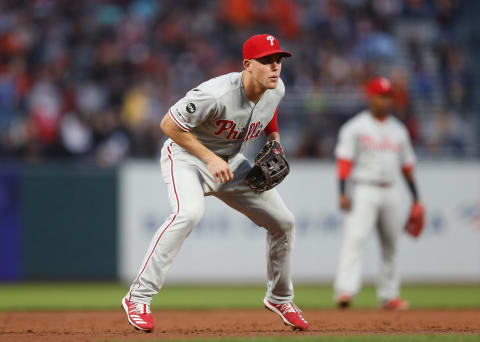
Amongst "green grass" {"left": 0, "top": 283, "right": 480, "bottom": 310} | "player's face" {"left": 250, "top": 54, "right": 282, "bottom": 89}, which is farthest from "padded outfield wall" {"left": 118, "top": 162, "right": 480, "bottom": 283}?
"player's face" {"left": 250, "top": 54, "right": 282, "bottom": 89}

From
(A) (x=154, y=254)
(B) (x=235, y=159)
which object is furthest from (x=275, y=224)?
(A) (x=154, y=254)

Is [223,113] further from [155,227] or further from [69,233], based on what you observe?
[69,233]

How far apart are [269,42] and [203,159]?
0.87m

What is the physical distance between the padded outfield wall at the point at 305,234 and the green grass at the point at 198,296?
38 cm

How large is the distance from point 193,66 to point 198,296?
5704 millimetres

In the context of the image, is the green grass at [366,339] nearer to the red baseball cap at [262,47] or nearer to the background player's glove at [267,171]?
the background player's glove at [267,171]

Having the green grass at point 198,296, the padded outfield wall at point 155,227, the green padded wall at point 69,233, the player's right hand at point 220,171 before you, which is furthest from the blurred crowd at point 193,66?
the player's right hand at point 220,171

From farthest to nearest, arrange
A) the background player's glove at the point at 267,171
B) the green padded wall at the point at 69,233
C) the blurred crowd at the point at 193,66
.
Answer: the blurred crowd at the point at 193,66, the green padded wall at the point at 69,233, the background player's glove at the point at 267,171

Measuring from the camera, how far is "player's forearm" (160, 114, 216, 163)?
202 inches

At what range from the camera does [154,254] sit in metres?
5.07

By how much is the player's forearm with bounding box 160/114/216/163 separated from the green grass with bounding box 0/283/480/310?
3.34 m

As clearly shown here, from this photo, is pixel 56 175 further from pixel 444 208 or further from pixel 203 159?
pixel 203 159

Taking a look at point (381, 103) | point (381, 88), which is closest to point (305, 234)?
point (381, 103)

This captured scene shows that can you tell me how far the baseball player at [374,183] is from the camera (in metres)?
8.14
